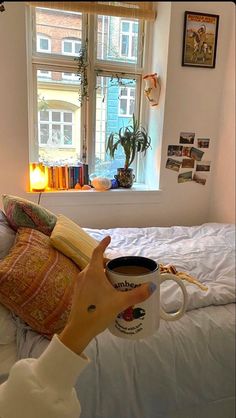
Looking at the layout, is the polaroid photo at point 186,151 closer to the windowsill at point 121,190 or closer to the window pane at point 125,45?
the windowsill at point 121,190

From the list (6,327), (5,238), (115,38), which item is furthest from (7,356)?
(115,38)

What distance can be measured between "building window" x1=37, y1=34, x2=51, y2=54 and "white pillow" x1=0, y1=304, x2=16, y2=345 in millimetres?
2131

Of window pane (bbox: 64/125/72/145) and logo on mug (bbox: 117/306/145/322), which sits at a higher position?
window pane (bbox: 64/125/72/145)

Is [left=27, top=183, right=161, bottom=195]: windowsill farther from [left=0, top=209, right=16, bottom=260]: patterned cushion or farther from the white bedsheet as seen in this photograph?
the white bedsheet

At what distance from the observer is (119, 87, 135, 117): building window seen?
272 cm

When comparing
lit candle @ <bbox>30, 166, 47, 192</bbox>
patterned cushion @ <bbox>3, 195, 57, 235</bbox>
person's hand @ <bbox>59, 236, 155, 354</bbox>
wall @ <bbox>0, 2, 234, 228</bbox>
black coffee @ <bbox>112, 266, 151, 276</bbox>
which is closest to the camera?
person's hand @ <bbox>59, 236, 155, 354</bbox>

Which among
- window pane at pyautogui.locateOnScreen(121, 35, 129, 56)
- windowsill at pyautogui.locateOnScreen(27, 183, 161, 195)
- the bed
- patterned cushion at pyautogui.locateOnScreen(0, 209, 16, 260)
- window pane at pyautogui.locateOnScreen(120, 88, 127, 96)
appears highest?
window pane at pyautogui.locateOnScreen(121, 35, 129, 56)

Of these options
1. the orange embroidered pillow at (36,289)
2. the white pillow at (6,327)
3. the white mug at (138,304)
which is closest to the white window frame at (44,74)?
the orange embroidered pillow at (36,289)

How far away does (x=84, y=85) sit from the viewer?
2.56 m

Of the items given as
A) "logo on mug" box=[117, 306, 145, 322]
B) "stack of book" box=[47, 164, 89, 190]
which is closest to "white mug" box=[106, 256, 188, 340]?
"logo on mug" box=[117, 306, 145, 322]

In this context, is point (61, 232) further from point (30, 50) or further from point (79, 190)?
point (30, 50)

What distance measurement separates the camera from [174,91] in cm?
253

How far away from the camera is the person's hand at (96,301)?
0.36 m

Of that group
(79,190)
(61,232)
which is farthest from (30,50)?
(61,232)
